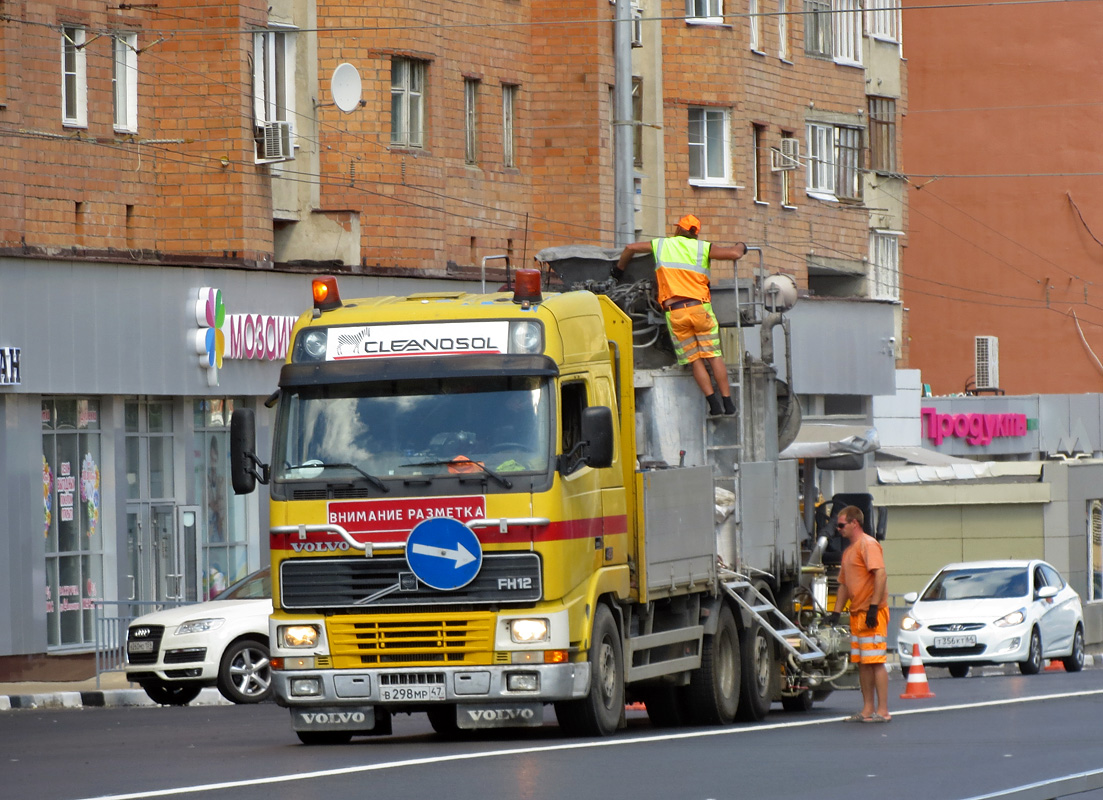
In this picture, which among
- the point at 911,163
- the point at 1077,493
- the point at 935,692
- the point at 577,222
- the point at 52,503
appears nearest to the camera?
the point at 935,692

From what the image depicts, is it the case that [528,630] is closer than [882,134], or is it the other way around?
[528,630]

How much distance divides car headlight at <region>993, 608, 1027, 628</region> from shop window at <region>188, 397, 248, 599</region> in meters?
10.1

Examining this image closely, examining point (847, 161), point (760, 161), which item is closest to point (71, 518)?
point (760, 161)

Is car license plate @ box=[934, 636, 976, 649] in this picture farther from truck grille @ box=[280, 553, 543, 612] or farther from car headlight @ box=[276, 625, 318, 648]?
car headlight @ box=[276, 625, 318, 648]

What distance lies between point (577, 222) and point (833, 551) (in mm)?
17981

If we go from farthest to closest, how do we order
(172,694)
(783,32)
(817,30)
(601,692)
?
(817,30), (783,32), (172,694), (601,692)

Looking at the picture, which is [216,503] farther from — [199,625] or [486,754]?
[486,754]

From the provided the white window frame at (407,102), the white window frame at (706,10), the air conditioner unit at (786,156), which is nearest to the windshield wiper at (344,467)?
the white window frame at (407,102)

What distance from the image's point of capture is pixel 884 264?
50.3 meters

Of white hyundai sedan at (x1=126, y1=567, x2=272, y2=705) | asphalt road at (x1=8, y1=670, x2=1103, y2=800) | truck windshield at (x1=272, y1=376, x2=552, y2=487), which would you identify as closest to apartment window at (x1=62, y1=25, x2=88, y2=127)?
white hyundai sedan at (x1=126, y1=567, x2=272, y2=705)

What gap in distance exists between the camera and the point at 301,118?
33.4 metres

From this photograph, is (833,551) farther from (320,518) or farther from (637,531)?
(320,518)

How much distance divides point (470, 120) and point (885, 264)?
1660 centimetres

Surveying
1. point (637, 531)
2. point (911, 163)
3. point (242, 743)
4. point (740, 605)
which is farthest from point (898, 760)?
point (911, 163)
